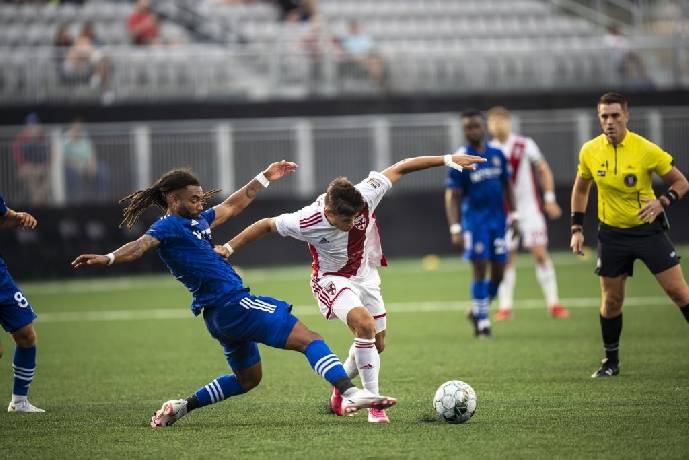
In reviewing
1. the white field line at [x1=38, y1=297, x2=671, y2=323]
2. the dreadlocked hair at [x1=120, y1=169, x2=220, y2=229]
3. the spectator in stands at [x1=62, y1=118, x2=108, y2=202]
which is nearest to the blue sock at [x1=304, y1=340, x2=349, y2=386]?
the dreadlocked hair at [x1=120, y1=169, x2=220, y2=229]

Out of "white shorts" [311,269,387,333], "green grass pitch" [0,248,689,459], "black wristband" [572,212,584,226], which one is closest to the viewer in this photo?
"green grass pitch" [0,248,689,459]

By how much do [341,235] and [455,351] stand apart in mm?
3855

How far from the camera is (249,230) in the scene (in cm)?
853

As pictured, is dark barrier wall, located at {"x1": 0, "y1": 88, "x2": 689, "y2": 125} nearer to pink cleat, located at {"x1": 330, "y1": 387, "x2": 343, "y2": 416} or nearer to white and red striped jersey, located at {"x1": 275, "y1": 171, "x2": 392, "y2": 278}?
white and red striped jersey, located at {"x1": 275, "y1": 171, "x2": 392, "y2": 278}

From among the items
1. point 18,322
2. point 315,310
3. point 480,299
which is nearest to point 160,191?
point 18,322

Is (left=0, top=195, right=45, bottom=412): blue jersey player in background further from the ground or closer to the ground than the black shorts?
closer to the ground

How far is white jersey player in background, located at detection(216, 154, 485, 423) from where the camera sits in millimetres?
8281

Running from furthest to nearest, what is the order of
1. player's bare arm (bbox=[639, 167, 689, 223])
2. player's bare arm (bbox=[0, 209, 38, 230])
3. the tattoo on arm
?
player's bare arm (bbox=[639, 167, 689, 223]) → player's bare arm (bbox=[0, 209, 38, 230]) → the tattoo on arm

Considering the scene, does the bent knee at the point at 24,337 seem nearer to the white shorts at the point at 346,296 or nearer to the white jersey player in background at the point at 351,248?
the white jersey player in background at the point at 351,248

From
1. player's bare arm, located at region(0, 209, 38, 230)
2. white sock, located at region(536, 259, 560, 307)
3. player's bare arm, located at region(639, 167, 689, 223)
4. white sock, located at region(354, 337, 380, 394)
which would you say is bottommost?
white sock, located at region(536, 259, 560, 307)

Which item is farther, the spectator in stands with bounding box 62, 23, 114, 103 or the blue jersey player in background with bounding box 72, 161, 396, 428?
the spectator in stands with bounding box 62, 23, 114, 103

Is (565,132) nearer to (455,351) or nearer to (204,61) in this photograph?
(204,61)

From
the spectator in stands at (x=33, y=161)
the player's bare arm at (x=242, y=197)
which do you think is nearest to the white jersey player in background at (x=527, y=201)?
the player's bare arm at (x=242, y=197)

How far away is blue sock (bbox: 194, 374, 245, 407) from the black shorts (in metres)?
3.43
